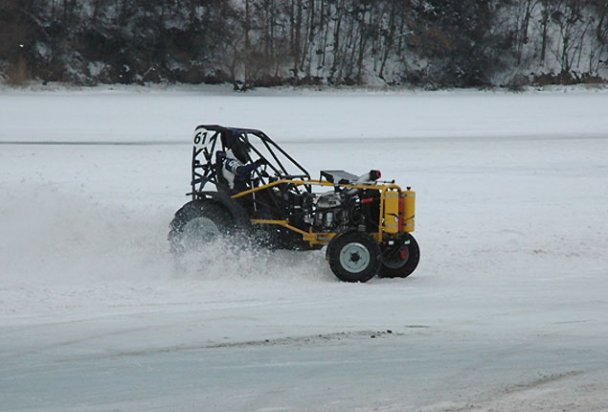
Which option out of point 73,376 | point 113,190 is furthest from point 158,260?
point 113,190

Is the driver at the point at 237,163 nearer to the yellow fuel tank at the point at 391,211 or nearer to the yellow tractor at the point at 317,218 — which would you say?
the yellow tractor at the point at 317,218

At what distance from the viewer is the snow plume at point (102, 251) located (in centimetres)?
1062

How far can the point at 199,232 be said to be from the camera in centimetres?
1074

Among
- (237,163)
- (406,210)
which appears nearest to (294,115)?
(237,163)

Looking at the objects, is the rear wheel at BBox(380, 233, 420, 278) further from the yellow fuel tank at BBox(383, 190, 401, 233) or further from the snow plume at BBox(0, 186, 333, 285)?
the snow plume at BBox(0, 186, 333, 285)

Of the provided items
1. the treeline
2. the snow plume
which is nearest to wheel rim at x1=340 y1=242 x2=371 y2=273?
the snow plume

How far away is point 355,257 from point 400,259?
2.22 feet

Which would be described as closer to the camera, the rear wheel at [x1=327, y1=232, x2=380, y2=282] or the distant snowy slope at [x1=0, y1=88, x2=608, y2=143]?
the rear wheel at [x1=327, y1=232, x2=380, y2=282]

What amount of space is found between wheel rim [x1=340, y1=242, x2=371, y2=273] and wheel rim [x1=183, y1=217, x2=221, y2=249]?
4.28ft

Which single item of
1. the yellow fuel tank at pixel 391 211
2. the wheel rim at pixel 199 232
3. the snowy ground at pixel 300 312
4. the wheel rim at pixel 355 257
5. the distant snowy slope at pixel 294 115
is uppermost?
the distant snowy slope at pixel 294 115

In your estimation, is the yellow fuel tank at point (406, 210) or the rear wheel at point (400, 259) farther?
the rear wheel at point (400, 259)

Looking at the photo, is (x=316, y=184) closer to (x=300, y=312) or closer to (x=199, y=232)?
(x=199, y=232)

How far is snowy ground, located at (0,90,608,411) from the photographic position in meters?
7.12

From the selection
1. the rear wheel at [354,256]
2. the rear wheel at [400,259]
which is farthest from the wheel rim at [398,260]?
the rear wheel at [354,256]
